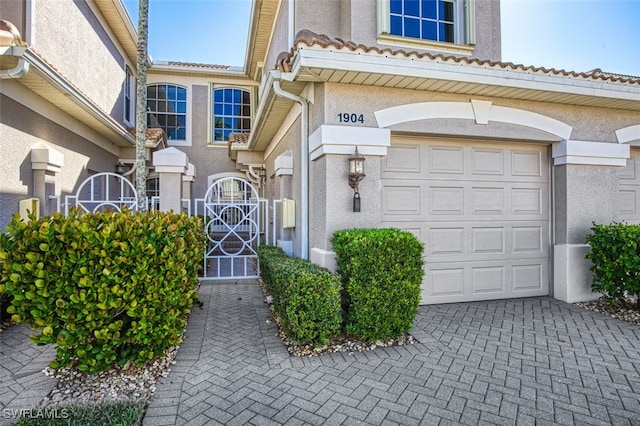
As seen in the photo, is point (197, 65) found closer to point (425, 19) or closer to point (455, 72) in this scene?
point (425, 19)

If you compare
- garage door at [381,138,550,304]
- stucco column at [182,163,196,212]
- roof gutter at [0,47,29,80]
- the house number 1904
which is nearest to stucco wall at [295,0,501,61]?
the house number 1904

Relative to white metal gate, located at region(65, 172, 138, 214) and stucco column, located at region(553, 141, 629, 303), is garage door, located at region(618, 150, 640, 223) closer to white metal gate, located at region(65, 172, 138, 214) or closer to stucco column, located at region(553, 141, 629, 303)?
stucco column, located at region(553, 141, 629, 303)

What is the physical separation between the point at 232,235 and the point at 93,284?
8.91 metres

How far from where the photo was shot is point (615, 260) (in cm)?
583

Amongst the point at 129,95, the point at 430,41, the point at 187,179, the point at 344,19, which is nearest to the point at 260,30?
the point at 344,19

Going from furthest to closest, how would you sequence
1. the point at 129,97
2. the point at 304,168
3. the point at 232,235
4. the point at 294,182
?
the point at 129,97 → the point at 232,235 → the point at 294,182 → the point at 304,168

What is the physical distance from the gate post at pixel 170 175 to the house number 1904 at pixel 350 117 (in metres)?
3.68

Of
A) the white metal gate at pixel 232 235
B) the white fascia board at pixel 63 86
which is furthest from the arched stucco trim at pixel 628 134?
the white fascia board at pixel 63 86

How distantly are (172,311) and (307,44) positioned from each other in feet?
12.7

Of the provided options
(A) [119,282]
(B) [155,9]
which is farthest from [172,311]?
(B) [155,9]

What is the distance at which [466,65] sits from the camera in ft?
17.7

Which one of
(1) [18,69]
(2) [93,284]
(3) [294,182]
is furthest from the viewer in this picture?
(3) [294,182]

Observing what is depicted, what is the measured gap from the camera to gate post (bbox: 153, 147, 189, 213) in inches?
282

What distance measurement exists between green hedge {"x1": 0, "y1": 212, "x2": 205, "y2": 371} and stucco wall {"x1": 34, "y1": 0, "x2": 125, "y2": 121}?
6.76m
